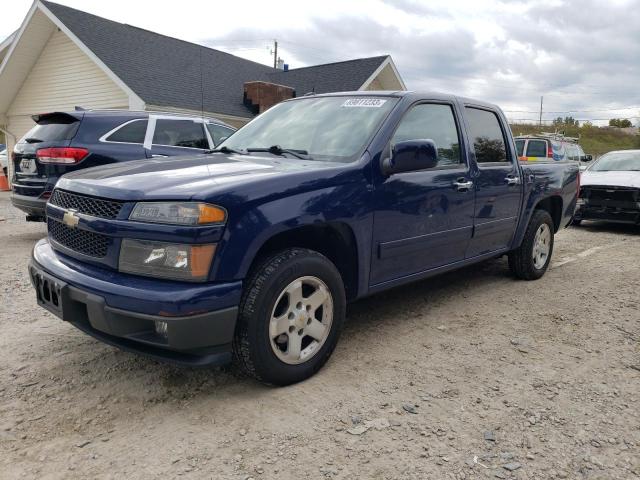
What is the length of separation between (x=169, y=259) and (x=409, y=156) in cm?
164

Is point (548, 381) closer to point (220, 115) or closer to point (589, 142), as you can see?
point (220, 115)

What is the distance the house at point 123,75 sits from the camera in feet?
47.2

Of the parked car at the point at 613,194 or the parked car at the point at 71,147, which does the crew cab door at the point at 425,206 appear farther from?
the parked car at the point at 613,194

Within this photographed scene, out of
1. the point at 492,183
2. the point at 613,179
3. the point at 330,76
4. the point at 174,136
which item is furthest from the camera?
the point at 330,76

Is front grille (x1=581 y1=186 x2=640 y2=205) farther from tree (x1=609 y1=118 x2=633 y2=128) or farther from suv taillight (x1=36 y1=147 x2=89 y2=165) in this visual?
tree (x1=609 y1=118 x2=633 y2=128)

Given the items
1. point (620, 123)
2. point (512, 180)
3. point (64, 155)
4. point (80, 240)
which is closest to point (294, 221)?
point (80, 240)

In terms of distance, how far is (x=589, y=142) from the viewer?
58469 mm

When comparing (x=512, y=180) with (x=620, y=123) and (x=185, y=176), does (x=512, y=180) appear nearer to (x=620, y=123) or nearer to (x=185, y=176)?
A: (x=185, y=176)

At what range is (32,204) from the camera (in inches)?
252

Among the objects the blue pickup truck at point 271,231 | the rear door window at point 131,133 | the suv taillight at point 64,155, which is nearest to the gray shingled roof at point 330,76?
the rear door window at point 131,133

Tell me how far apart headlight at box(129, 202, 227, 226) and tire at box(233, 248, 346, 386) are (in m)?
0.41

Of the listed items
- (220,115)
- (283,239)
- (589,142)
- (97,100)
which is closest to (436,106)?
(283,239)

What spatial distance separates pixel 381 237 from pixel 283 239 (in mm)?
731

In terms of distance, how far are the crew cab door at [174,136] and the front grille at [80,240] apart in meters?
4.21
